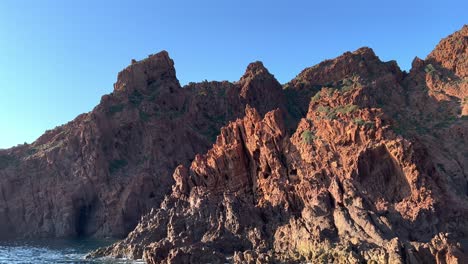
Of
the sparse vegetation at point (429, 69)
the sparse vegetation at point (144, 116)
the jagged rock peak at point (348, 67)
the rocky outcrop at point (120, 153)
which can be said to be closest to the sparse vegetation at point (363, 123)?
the sparse vegetation at point (429, 69)

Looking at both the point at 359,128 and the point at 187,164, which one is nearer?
the point at 359,128

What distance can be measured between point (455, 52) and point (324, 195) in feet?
246

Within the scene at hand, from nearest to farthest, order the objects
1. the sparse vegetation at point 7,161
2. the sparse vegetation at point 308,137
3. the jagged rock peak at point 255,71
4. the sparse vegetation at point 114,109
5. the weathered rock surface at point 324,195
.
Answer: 1. the weathered rock surface at point 324,195
2. the sparse vegetation at point 308,137
3. the sparse vegetation at point 7,161
4. the sparse vegetation at point 114,109
5. the jagged rock peak at point 255,71

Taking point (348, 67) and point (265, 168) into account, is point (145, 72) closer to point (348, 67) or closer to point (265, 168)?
point (348, 67)

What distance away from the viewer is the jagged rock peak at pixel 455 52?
119m

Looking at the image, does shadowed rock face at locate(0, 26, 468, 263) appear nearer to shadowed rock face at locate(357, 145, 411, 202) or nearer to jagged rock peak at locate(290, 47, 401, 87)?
shadowed rock face at locate(357, 145, 411, 202)

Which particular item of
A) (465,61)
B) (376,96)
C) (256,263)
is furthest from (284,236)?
(465,61)

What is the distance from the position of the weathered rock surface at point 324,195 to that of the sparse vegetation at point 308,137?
0.67 feet

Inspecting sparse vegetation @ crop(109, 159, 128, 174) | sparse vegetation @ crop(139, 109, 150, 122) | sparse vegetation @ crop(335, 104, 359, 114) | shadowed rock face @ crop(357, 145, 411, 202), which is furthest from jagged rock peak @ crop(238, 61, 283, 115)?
shadowed rock face @ crop(357, 145, 411, 202)

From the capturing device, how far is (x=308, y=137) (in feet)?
281

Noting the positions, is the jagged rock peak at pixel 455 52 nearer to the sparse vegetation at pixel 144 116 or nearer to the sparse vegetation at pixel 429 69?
the sparse vegetation at pixel 429 69

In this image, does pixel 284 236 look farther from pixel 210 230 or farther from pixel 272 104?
pixel 272 104

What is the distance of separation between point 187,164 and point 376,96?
177 ft

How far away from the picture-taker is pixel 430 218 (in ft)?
224
